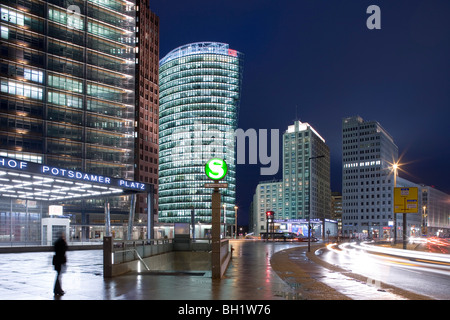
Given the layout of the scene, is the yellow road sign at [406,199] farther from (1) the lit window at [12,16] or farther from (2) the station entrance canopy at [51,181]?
(1) the lit window at [12,16]

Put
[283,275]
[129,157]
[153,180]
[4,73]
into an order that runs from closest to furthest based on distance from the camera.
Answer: [283,275]
[4,73]
[129,157]
[153,180]

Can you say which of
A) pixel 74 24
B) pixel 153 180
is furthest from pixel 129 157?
pixel 153 180

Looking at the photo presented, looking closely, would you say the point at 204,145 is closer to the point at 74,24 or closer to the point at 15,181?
the point at 74,24

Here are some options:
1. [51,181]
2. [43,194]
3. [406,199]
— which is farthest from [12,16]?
[406,199]

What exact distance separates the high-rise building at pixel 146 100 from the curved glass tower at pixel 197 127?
37.7 metres

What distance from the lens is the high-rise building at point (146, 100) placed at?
12825cm

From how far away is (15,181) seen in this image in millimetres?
36156

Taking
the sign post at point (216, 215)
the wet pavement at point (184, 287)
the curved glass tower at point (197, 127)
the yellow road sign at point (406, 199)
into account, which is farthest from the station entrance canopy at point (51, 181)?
the curved glass tower at point (197, 127)

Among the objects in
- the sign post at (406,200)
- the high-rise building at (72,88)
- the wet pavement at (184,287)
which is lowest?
the wet pavement at (184,287)

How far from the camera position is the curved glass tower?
568 feet

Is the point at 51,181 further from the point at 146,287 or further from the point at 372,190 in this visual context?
the point at 372,190

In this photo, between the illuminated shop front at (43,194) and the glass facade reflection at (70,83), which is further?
the glass facade reflection at (70,83)
